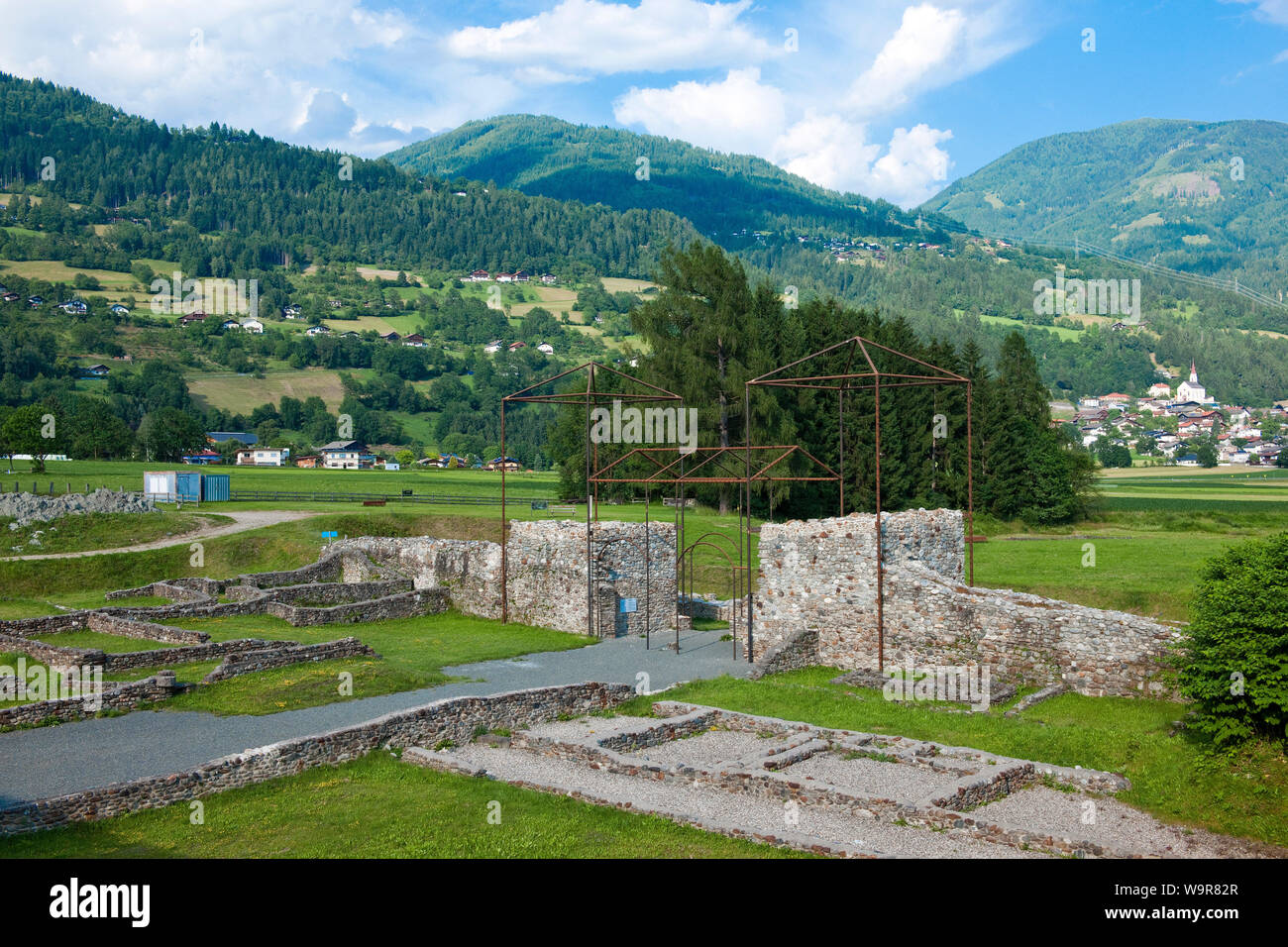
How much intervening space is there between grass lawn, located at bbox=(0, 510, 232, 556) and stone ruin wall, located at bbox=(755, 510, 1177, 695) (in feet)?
104

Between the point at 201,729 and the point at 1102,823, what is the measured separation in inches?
633

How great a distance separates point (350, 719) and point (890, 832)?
11192 millimetres

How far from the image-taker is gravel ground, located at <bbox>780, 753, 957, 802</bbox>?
14.6 metres

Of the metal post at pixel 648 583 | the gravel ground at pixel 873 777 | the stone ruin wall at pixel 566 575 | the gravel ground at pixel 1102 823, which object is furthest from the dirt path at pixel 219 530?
the gravel ground at pixel 1102 823

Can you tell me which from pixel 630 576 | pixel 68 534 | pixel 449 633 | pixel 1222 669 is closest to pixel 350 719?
pixel 449 633

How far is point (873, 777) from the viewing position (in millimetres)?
15633

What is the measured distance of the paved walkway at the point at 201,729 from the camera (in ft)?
Result: 51.6

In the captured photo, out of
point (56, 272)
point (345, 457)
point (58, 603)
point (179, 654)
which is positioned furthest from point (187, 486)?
point (56, 272)

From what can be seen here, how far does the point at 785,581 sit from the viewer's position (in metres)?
25.5

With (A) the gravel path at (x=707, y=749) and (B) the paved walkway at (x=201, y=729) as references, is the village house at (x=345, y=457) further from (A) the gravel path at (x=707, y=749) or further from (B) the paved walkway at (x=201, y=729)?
(A) the gravel path at (x=707, y=749)

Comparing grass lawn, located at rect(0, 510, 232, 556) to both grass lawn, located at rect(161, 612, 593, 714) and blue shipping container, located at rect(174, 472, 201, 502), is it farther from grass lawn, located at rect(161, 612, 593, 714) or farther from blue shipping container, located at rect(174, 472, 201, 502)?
grass lawn, located at rect(161, 612, 593, 714)

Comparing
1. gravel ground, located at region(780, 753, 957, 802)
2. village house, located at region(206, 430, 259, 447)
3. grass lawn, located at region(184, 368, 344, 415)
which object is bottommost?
gravel ground, located at region(780, 753, 957, 802)

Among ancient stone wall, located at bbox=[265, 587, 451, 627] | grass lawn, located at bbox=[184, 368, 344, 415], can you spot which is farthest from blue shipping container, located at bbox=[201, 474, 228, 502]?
grass lawn, located at bbox=[184, 368, 344, 415]
